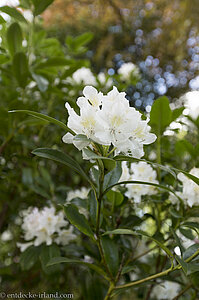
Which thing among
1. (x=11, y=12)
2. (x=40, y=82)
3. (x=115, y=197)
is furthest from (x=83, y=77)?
(x=115, y=197)

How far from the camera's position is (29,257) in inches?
36.6

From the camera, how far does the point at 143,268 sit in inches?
40.0

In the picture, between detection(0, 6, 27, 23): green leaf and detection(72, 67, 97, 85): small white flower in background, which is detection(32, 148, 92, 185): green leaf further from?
detection(72, 67, 97, 85): small white flower in background

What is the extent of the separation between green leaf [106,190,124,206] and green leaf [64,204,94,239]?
120 mm

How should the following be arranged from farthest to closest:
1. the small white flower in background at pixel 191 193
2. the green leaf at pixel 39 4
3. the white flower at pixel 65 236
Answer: the white flower at pixel 65 236 → the green leaf at pixel 39 4 → the small white flower in background at pixel 191 193

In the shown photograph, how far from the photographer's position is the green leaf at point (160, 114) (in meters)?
0.73

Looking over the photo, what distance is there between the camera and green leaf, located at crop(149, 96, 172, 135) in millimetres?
730

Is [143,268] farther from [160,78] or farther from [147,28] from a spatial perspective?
[147,28]

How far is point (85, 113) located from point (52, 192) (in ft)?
2.27

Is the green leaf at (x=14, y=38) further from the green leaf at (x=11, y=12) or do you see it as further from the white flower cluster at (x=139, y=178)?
the white flower cluster at (x=139, y=178)

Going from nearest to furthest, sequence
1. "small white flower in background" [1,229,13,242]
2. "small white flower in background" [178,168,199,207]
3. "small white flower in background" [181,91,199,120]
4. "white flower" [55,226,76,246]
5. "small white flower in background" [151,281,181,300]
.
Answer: "small white flower in background" [178,168,199,207]
"white flower" [55,226,76,246]
"small white flower in background" [181,91,199,120]
"small white flower in background" [151,281,181,300]
"small white flower in background" [1,229,13,242]

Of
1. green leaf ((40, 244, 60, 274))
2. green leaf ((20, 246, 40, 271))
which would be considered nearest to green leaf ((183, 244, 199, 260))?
green leaf ((40, 244, 60, 274))

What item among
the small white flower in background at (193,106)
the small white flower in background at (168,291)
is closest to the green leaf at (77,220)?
the small white flower in background at (193,106)

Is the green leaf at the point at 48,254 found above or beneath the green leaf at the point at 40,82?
beneath
